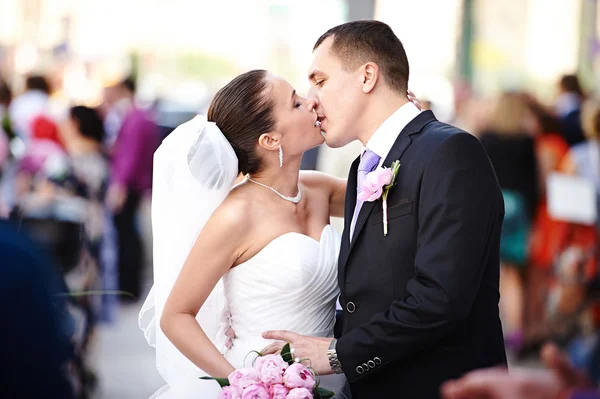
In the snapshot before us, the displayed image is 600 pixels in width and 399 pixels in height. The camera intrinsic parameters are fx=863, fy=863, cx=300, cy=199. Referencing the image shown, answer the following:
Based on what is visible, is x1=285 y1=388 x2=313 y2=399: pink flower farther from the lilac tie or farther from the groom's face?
the groom's face

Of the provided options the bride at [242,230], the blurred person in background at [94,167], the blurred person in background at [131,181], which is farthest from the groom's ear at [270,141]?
the blurred person in background at [131,181]

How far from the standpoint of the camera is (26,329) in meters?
1.46

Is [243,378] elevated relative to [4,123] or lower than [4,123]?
elevated

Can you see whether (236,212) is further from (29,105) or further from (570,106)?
(29,105)

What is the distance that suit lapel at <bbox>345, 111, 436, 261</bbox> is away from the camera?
2.74 metres

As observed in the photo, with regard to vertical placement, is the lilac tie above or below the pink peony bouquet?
above

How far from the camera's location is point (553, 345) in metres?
1.60

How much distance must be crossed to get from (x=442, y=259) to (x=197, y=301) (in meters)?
0.90

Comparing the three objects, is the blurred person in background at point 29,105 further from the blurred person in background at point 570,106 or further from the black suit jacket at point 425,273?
the black suit jacket at point 425,273

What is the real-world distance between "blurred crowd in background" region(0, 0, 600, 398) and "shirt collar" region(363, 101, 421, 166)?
0.78 metres

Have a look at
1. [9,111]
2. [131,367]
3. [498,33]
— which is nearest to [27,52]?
[9,111]

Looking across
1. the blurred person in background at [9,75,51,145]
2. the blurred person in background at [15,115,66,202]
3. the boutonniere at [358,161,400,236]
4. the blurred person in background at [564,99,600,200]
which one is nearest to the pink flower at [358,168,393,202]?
the boutonniere at [358,161,400,236]

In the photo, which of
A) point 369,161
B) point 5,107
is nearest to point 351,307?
point 369,161

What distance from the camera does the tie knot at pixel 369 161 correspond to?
290cm
